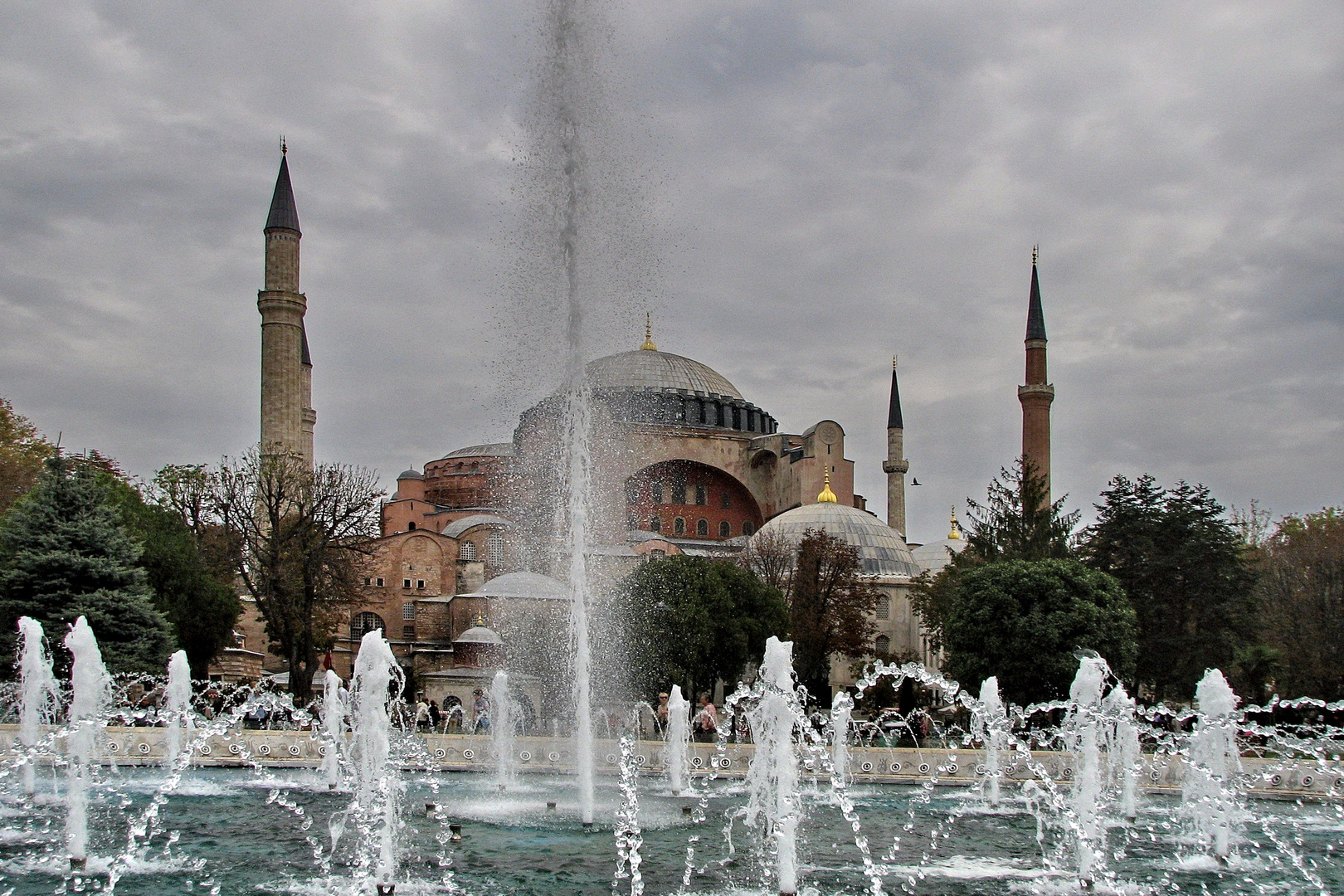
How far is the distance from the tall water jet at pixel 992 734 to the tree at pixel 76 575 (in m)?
11.7

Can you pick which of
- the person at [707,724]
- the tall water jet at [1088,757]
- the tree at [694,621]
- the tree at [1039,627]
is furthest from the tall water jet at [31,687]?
the tree at [1039,627]

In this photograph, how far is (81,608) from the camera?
707 inches

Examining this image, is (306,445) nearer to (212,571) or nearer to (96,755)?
(212,571)

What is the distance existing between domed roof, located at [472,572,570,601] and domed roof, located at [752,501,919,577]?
342 inches

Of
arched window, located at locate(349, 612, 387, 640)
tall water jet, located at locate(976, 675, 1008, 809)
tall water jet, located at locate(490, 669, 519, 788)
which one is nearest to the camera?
tall water jet, located at locate(976, 675, 1008, 809)

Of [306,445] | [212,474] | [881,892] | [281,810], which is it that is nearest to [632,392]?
[306,445]

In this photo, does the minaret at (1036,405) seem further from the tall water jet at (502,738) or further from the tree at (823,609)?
the tall water jet at (502,738)

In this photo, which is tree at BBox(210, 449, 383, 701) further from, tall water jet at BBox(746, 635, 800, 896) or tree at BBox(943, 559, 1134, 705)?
tall water jet at BBox(746, 635, 800, 896)

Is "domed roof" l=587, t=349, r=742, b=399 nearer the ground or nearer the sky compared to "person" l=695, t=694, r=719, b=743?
nearer the sky

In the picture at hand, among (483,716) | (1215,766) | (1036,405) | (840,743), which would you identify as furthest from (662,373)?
(1215,766)

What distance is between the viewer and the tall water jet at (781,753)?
686cm

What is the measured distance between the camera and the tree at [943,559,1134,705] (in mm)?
20328

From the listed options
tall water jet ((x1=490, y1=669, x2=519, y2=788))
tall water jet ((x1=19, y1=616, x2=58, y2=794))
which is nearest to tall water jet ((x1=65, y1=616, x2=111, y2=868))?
tall water jet ((x1=19, y1=616, x2=58, y2=794))

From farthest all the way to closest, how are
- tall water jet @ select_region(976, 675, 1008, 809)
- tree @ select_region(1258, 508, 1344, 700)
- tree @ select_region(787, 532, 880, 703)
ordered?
tree @ select_region(787, 532, 880, 703) → tree @ select_region(1258, 508, 1344, 700) → tall water jet @ select_region(976, 675, 1008, 809)
